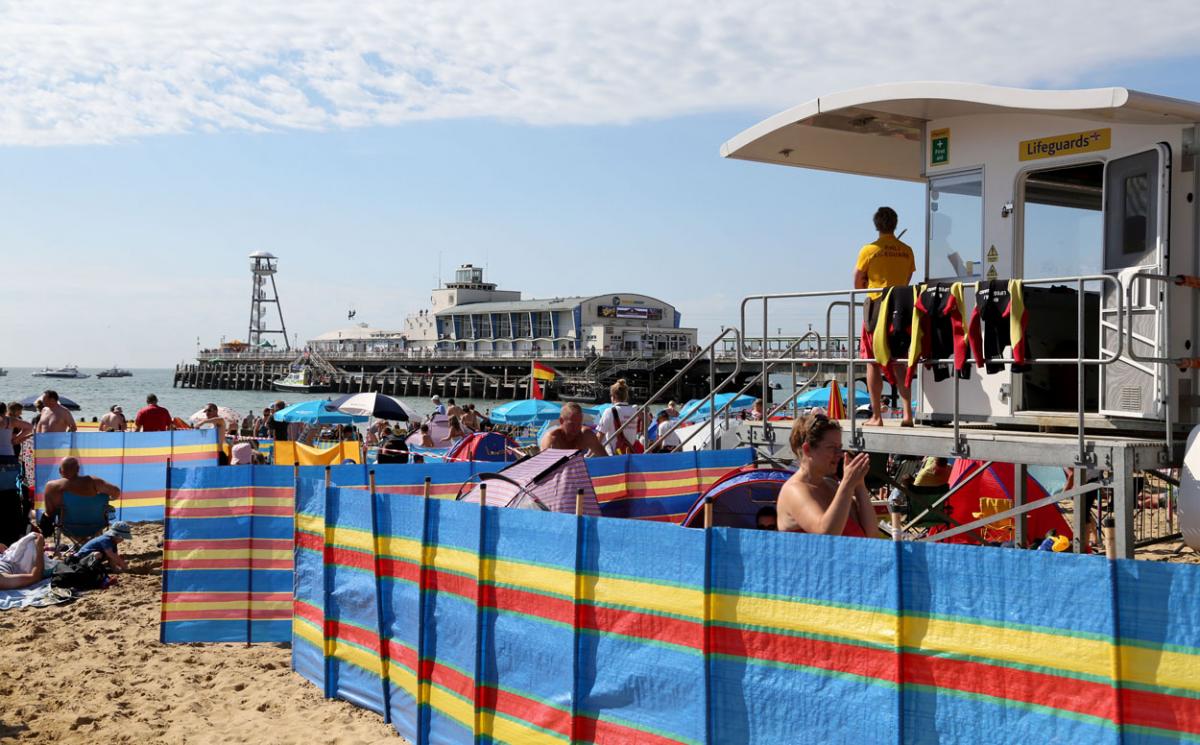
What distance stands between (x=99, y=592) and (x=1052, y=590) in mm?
10259

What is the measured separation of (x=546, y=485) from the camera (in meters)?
7.82

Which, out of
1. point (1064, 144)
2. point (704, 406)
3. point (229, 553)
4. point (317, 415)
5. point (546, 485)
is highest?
point (1064, 144)

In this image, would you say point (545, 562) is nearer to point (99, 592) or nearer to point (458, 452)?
point (99, 592)

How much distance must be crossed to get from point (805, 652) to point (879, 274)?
4.50 metres

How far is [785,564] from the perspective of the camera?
4.75 meters

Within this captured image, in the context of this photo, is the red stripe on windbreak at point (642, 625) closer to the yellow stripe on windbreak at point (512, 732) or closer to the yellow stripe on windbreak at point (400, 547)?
the yellow stripe on windbreak at point (512, 732)

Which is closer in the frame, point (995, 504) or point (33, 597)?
point (33, 597)

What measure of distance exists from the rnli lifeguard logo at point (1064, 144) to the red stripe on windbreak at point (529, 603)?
16.4 feet

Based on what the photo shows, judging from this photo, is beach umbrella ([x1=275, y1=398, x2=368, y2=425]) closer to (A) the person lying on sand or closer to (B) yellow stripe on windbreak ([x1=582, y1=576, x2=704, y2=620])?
Answer: (A) the person lying on sand

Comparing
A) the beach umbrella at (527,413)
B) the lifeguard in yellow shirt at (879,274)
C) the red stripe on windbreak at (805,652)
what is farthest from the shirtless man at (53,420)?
the red stripe on windbreak at (805,652)

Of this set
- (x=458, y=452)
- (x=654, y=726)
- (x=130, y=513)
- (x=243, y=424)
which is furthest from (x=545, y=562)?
(x=243, y=424)

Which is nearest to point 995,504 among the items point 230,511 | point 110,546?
point 230,511

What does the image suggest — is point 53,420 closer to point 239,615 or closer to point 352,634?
point 239,615

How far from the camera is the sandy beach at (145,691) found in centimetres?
730
